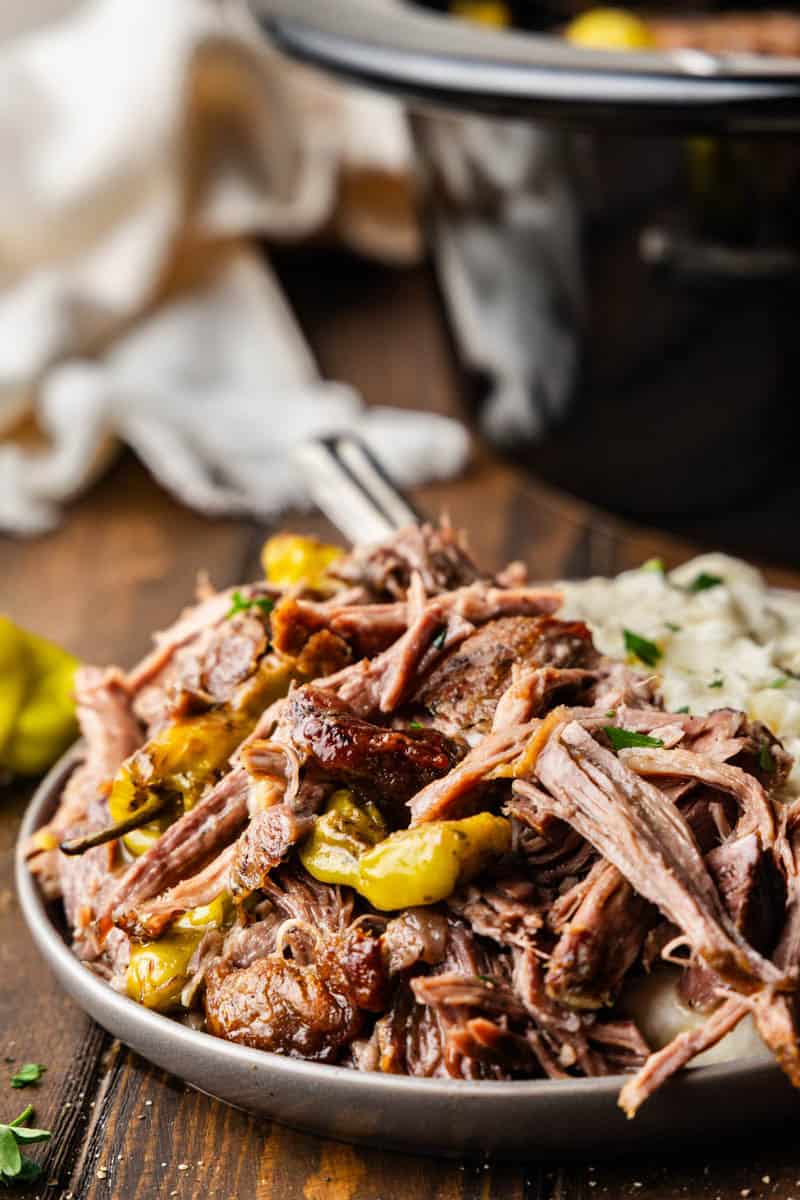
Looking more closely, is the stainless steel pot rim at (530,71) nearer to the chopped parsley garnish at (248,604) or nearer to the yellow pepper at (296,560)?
the yellow pepper at (296,560)

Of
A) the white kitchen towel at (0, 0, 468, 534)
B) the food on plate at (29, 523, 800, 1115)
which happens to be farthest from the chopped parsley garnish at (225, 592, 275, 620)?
the white kitchen towel at (0, 0, 468, 534)

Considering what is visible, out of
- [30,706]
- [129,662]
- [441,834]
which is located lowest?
[129,662]

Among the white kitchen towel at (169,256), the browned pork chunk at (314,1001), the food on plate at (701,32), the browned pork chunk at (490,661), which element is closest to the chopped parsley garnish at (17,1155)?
the browned pork chunk at (314,1001)

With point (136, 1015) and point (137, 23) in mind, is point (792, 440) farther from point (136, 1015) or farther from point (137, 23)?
point (137, 23)

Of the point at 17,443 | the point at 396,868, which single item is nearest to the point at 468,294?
the point at 17,443

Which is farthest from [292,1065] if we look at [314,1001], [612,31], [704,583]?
[612,31]

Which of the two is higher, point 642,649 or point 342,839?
point 342,839

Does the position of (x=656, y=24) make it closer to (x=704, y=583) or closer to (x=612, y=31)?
(x=612, y=31)
